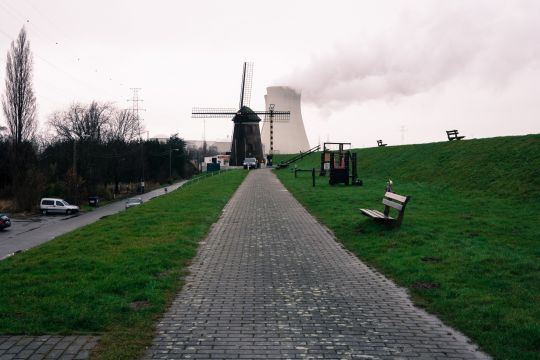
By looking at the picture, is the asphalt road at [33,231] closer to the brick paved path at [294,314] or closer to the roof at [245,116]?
the brick paved path at [294,314]

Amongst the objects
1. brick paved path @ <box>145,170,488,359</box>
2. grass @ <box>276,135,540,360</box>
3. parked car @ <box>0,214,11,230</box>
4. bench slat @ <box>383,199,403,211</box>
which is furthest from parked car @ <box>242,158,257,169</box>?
brick paved path @ <box>145,170,488,359</box>

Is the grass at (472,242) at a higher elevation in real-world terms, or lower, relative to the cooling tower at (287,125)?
lower

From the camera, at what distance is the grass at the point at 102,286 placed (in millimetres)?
4973

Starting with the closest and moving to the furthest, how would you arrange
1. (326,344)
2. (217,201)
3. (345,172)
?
(326,344)
(217,201)
(345,172)

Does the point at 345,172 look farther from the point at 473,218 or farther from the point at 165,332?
the point at 165,332

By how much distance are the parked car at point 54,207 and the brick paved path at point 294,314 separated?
102 ft

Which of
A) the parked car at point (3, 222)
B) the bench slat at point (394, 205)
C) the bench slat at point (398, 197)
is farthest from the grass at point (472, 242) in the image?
the parked car at point (3, 222)

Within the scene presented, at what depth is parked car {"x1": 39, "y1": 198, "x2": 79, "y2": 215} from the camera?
36.8 meters

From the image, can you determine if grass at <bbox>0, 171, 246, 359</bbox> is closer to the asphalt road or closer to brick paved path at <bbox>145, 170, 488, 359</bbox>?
brick paved path at <bbox>145, 170, 488, 359</bbox>

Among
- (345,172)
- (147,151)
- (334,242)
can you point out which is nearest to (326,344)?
(334,242)

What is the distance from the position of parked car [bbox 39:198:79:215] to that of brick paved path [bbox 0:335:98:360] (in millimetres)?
34946

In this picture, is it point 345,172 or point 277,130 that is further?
point 277,130

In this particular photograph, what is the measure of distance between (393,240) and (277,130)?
177ft

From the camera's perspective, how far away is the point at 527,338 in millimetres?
4727
